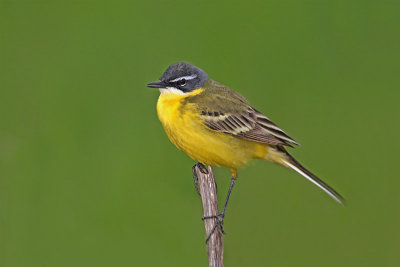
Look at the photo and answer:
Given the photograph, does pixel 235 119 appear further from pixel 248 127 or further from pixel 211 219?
pixel 211 219

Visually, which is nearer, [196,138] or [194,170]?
[196,138]

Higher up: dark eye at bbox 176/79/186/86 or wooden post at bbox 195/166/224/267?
dark eye at bbox 176/79/186/86

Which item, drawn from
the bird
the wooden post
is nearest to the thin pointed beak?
the bird

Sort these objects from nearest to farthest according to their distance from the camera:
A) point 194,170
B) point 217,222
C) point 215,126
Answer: point 217,222
point 215,126
point 194,170

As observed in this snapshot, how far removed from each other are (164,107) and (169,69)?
13.3 inches

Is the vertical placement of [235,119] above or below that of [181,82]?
below

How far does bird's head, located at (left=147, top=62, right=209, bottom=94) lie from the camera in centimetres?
555

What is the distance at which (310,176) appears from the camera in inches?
226

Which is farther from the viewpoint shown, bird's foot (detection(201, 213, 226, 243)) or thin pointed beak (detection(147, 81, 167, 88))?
thin pointed beak (detection(147, 81, 167, 88))

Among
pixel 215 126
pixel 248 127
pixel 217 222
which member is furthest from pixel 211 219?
pixel 248 127

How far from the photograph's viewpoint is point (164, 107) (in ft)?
18.4

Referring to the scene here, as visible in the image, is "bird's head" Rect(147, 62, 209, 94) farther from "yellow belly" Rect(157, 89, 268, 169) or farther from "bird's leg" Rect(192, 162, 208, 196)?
"bird's leg" Rect(192, 162, 208, 196)

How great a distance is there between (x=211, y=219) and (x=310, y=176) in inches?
46.4

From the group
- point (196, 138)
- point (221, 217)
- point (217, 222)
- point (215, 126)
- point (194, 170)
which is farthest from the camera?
point (194, 170)
